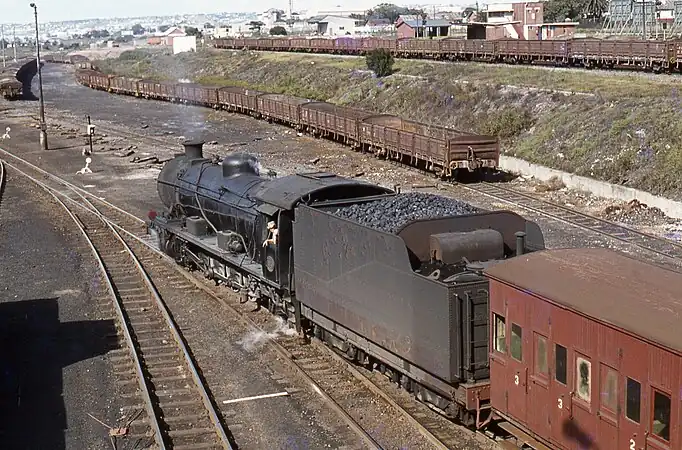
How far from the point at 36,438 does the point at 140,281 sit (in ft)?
29.7

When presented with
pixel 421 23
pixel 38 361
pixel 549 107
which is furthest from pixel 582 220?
pixel 421 23

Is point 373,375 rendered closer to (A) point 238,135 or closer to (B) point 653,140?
(B) point 653,140

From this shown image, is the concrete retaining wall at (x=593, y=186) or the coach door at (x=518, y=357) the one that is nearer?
the coach door at (x=518, y=357)

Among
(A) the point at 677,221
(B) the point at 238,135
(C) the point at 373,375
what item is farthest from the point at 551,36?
(C) the point at 373,375

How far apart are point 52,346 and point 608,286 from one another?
1196 centimetres

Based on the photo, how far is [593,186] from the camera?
29500mm

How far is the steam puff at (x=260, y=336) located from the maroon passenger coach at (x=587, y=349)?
22.6ft

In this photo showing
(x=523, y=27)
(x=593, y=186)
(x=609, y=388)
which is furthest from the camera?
(x=523, y=27)

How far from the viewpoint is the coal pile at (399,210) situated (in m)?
12.8

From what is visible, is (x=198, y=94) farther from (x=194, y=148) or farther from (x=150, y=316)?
(x=150, y=316)

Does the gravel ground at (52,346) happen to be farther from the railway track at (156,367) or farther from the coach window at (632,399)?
the coach window at (632,399)

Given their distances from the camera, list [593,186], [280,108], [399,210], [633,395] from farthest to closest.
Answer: [280,108] → [593,186] → [399,210] → [633,395]

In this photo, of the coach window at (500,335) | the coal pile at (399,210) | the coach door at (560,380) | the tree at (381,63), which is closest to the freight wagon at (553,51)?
the tree at (381,63)

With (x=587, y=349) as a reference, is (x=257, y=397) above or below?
below
